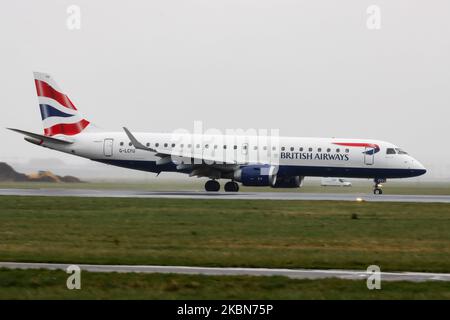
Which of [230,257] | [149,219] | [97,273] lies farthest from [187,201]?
[97,273]

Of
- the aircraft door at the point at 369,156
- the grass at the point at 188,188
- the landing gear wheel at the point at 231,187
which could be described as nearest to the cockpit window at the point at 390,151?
the aircraft door at the point at 369,156

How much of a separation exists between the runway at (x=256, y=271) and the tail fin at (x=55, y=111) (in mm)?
38583

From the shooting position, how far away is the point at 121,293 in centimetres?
1586

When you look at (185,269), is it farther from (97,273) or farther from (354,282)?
Answer: (354,282)

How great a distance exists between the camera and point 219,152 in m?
56.0

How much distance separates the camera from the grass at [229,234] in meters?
21.4

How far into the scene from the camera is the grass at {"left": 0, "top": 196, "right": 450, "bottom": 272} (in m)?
21.4

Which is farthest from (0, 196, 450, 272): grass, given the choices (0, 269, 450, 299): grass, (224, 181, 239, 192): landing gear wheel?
(224, 181, 239, 192): landing gear wheel

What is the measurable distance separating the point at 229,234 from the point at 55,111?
33106 millimetres

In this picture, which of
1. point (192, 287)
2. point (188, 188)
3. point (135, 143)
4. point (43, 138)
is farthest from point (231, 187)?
point (192, 287)

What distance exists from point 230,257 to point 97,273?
4490mm

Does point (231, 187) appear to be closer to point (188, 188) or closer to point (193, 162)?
point (193, 162)

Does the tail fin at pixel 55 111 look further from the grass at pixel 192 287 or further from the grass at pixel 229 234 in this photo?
the grass at pixel 192 287

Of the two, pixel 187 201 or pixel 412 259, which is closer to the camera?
pixel 412 259
